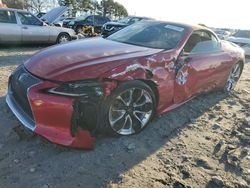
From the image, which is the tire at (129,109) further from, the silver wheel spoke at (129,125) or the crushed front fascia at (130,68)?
the crushed front fascia at (130,68)

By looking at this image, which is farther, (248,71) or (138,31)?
(248,71)

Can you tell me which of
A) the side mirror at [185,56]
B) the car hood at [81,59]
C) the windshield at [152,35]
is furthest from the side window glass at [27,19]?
the side mirror at [185,56]

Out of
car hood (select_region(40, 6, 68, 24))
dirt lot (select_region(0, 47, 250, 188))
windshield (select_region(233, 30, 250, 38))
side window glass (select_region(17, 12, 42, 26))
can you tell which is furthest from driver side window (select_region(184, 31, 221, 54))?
windshield (select_region(233, 30, 250, 38))

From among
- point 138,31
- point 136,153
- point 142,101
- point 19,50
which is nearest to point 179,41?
point 138,31

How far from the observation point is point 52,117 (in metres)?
3.30

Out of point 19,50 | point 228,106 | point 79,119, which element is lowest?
point 19,50

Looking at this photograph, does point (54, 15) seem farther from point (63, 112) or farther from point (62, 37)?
point (63, 112)

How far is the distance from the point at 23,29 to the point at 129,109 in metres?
7.61

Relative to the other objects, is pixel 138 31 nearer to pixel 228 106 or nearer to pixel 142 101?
pixel 142 101

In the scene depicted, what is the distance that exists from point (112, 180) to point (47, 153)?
87 centimetres

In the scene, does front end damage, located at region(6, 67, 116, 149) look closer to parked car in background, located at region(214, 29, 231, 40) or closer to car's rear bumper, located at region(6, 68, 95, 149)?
car's rear bumper, located at region(6, 68, 95, 149)

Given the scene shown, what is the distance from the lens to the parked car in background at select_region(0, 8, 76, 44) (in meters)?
9.95

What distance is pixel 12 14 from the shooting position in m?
10.1

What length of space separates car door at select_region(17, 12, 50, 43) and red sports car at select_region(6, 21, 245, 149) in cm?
612
